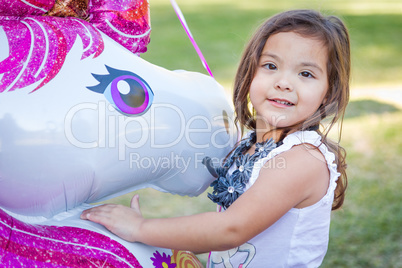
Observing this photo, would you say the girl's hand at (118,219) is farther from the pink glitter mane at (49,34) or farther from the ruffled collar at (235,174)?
the pink glitter mane at (49,34)

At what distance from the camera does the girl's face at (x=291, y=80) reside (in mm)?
1278

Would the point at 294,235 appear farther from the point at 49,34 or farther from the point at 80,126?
the point at 49,34

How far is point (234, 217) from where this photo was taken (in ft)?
3.87

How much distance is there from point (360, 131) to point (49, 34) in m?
3.05

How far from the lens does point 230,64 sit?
594 cm

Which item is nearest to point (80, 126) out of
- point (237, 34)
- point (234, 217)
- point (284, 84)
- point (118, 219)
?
point (118, 219)

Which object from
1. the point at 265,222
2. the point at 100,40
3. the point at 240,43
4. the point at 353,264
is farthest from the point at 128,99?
the point at 240,43

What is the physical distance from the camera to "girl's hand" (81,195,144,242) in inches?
48.1

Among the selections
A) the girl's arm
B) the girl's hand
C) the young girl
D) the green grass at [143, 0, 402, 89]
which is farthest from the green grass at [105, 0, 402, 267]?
the girl's hand

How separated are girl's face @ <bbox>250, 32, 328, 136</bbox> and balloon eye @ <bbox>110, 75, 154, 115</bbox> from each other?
304 millimetres

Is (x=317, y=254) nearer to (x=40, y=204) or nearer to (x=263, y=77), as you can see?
(x=263, y=77)

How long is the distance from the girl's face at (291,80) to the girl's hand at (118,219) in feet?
1.40

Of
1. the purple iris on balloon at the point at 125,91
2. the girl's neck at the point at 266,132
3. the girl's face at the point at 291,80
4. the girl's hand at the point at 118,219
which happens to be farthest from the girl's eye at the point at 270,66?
the girl's hand at the point at 118,219

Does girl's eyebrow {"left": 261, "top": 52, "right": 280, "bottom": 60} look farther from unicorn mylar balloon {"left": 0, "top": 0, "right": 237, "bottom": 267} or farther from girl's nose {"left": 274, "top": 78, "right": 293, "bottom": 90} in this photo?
unicorn mylar balloon {"left": 0, "top": 0, "right": 237, "bottom": 267}
